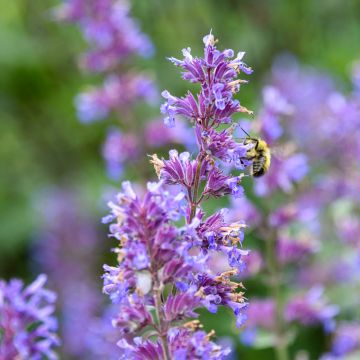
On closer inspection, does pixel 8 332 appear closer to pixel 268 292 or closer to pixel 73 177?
pixel 268 292

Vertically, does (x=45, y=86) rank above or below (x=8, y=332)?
above

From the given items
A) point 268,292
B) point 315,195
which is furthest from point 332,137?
point 268,292

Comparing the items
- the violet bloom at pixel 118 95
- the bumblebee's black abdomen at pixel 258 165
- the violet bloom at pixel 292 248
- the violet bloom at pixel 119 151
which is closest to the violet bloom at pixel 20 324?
the bumblebee's black abdomen at pixel 258 165

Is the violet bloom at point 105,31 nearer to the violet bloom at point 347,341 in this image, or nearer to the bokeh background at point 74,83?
the bokeh background at point 74,83

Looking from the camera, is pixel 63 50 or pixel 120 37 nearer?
pixel 120 37

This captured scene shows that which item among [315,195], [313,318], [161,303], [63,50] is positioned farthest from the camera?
[63,50]

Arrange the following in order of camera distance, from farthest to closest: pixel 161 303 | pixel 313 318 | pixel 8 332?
pixel 313 318 → pixel 8 332 → pixel 161 303
